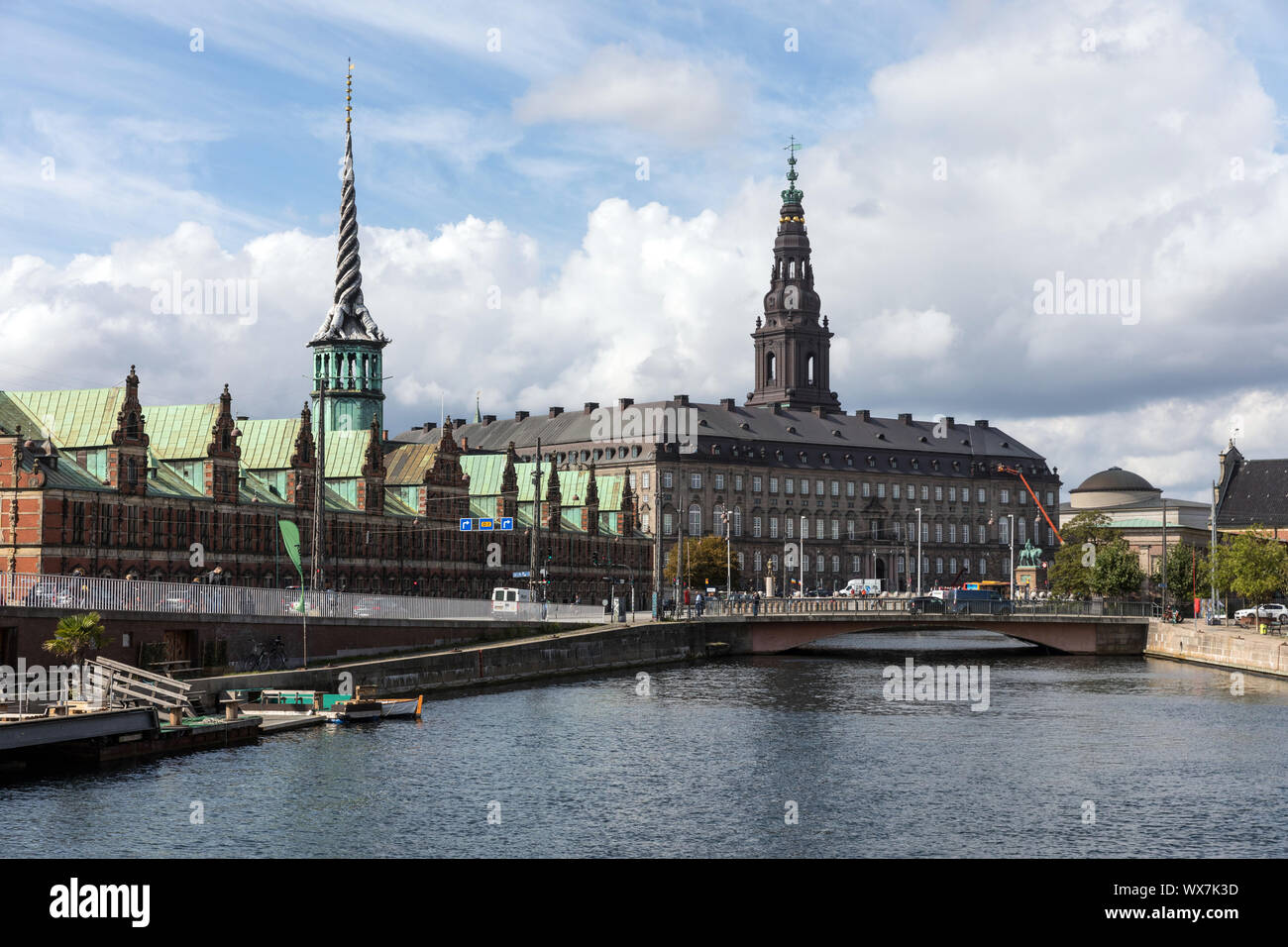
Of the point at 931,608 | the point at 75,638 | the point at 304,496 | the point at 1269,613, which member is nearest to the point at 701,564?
the point at 931,608

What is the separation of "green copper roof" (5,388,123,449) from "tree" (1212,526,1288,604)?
89.1m

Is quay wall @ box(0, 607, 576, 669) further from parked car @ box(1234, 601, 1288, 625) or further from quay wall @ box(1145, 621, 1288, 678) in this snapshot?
parked car @ box(1234, 601, 1288, 625)

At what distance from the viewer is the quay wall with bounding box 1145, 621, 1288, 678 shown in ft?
327

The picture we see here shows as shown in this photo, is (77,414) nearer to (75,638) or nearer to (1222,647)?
(75,638)

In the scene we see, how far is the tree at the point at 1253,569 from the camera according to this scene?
5271 inches

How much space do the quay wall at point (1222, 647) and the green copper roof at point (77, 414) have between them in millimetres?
72538

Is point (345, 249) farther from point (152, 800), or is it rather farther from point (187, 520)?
point (152, 800)

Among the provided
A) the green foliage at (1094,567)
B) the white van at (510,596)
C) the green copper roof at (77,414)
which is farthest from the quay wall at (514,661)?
the green foliage at (1094,567)

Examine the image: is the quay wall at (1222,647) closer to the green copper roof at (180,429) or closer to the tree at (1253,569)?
the tree at (1253,569)

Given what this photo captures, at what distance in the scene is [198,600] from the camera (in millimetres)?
75750

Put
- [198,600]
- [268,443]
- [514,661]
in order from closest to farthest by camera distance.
A: [198,600]
[514,661]
[268,443]

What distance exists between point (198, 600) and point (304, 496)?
43.9 meters
